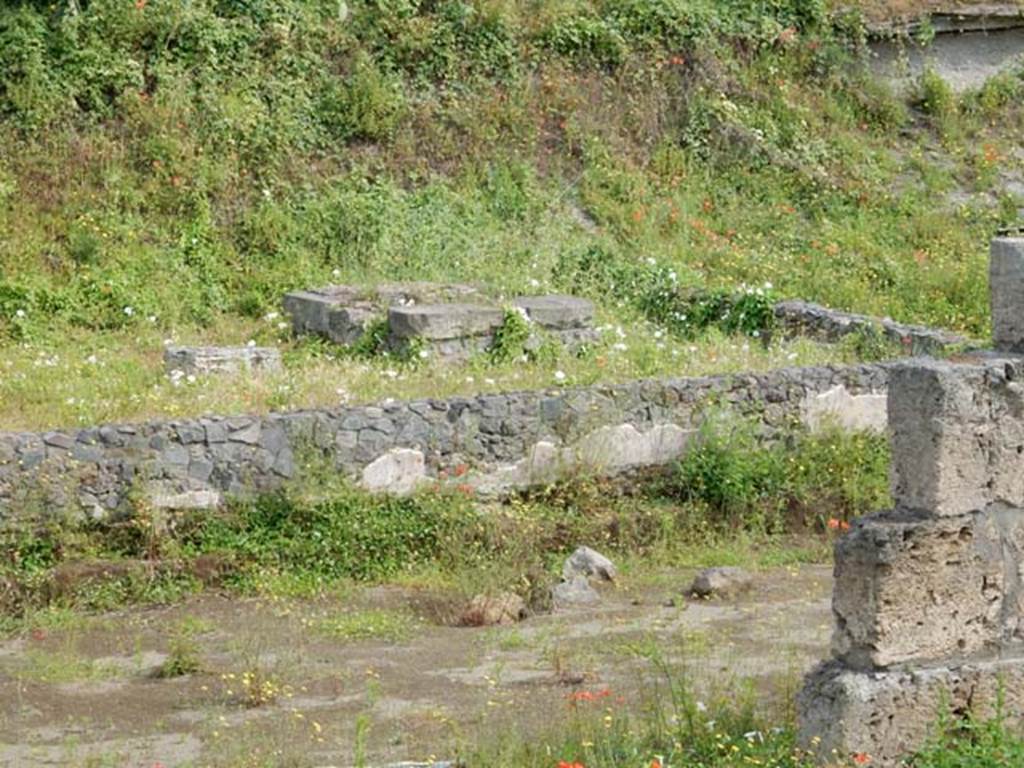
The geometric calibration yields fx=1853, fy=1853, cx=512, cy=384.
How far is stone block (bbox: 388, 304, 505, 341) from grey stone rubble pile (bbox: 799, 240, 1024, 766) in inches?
293

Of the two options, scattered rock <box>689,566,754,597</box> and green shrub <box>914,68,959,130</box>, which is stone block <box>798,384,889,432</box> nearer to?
scattered rock <box>689,566,754,597</box>

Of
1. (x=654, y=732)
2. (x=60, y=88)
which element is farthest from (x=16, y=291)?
(x=654, y=732)

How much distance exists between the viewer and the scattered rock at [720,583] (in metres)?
10.0

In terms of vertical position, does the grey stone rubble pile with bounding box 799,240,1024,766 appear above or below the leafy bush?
above

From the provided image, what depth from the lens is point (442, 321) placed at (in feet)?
45.2

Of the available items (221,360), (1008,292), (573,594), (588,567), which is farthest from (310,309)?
(1008,292)

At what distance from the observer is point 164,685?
27.7ft

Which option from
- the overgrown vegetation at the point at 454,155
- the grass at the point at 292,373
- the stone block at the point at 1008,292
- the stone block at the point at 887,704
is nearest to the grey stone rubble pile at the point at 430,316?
the grass at the point at 292,373

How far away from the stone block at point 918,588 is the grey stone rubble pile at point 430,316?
7.42 meters

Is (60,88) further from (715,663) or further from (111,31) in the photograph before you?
(715,663)

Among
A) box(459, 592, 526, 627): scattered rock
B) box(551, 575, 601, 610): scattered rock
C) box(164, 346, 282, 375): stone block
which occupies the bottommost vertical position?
box(551, 575, 601, 610): scattered rock

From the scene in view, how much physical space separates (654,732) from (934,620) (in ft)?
3.59

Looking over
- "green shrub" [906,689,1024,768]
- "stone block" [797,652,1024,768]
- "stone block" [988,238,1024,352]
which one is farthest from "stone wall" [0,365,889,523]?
"green shrub" [906,689,1024,768]

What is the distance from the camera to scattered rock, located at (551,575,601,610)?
9875mm
